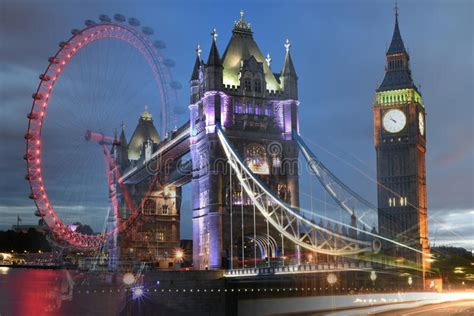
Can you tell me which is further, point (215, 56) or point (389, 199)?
point (389, 199)

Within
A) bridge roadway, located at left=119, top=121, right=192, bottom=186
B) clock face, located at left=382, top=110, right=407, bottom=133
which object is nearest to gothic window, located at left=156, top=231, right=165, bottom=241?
bridge roadway, located at left=119, top=121, right=192, bottom=186

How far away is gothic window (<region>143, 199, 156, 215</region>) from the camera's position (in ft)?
406

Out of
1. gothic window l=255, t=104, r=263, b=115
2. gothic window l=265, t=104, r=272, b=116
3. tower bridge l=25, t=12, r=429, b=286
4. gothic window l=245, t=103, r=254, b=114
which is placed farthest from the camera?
gothic window l=265, t=104, r=272, b=116

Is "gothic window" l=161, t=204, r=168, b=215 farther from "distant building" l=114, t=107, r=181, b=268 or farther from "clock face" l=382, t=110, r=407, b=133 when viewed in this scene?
"clock face" l=382, t=110, r=407, b=133

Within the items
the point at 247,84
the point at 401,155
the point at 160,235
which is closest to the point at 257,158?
the point at 247,84

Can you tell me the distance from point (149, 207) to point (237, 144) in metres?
45.7

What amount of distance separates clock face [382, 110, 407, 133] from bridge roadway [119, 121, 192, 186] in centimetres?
3984

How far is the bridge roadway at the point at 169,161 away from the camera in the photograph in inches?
3757

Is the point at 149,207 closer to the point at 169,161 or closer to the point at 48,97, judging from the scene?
the point at 169,161

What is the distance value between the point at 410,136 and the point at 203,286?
2762 inches

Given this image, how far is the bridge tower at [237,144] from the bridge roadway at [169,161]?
813 centimetres

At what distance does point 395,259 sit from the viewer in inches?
3445

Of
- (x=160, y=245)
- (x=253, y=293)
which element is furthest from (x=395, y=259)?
(x=160, y=245)

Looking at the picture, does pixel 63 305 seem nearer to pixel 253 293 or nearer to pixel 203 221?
pixel 203 221
